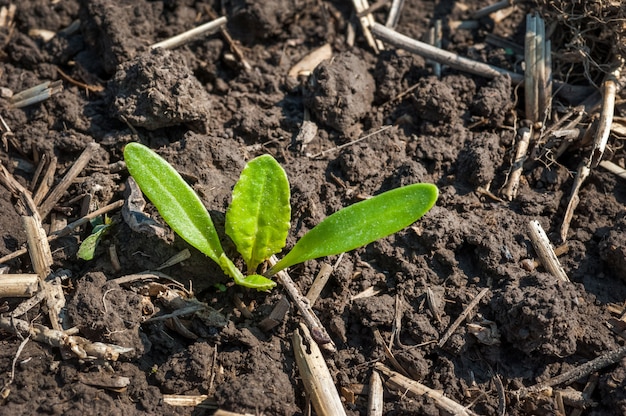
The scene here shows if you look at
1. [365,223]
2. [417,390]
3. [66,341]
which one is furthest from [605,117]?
[66,341]

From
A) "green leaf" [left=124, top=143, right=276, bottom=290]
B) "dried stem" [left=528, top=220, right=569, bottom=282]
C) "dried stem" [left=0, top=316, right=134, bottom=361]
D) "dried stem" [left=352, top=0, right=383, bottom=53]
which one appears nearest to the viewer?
"dried stem" [left=0, top=316, right=134, bottom=361]

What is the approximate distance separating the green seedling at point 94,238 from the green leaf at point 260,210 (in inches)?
16.5

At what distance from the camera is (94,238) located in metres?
2.05

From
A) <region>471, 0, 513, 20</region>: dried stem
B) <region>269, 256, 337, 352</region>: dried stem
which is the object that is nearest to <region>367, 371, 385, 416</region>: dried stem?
<region>269, 256, 337, 352</region>: dried stem

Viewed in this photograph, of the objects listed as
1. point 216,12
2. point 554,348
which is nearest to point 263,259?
point 554,348

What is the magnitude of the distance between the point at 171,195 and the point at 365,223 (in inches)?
23.7

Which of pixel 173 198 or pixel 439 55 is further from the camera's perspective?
pixel 439 55

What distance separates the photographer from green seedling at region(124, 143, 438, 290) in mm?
1893

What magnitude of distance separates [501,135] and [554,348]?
0.83 meters

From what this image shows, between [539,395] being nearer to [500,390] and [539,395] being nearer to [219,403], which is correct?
[500,390]

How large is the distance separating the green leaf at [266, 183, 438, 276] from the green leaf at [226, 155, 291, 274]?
0.08 meters

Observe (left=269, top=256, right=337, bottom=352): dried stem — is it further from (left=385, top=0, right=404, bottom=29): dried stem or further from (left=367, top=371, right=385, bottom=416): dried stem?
(left=385, top=0, right=404, bottom=29): dried stem

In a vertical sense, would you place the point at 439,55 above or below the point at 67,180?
above

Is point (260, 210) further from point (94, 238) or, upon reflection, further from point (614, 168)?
point (614, 168)
